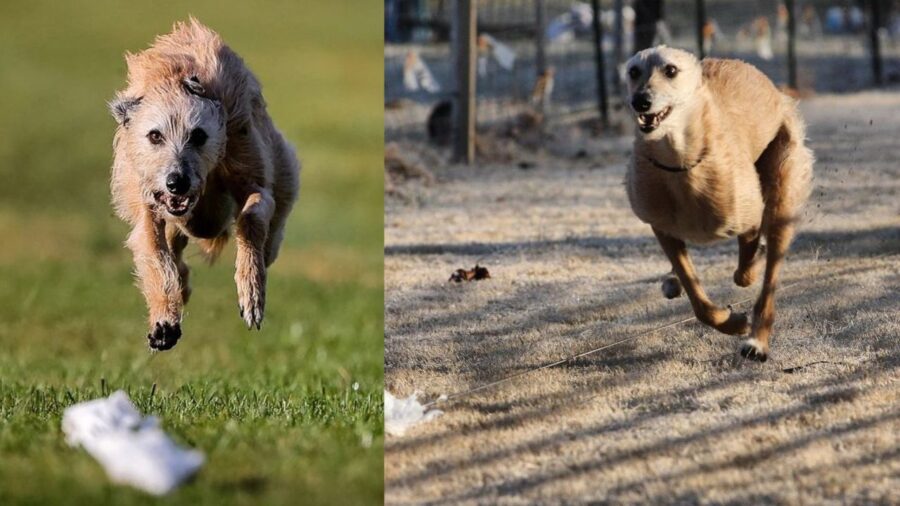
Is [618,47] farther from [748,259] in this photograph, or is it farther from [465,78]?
[748,259]

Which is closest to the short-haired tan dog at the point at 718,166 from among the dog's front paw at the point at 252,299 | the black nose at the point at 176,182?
the dog's front paw at the point at 252,299

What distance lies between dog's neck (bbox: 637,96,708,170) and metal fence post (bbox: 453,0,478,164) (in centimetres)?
612

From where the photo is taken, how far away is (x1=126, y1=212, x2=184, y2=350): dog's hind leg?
3812 millimetres

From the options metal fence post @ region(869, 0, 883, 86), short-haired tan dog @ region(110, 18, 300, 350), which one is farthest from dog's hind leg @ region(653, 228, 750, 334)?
metal fence post @ region(869, 0, 883, 86)

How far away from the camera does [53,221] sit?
10.0m

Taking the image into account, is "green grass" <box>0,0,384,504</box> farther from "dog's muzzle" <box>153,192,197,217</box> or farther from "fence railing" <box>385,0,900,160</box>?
"fence railing" <box>385,0,900,160</box>

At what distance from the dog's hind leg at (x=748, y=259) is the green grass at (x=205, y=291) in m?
1.36

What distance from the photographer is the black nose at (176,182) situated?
12.3ft

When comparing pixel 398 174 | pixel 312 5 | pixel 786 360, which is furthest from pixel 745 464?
pixel 312 5

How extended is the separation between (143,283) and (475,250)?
124 inches

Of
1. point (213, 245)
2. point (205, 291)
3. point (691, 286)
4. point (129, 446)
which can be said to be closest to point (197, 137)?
point (213, 245)

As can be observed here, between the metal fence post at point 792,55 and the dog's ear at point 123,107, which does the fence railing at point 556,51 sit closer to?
the metal fence post at point 792,55

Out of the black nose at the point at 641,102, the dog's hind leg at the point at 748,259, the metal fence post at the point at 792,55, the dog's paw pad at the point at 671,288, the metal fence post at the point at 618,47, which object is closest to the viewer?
the black nose at the point at 641,102

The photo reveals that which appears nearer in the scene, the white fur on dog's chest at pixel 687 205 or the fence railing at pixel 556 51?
the white fur on dog's chest at pixel 687 205
